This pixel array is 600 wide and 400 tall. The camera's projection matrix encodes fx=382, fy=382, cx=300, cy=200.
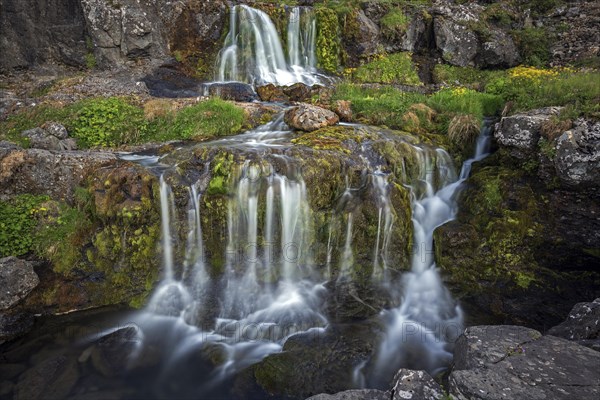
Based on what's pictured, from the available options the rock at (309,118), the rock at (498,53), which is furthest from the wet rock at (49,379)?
the rock at (498,53)

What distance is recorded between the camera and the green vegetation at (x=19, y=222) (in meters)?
6.92

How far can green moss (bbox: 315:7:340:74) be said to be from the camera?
14.9 meters

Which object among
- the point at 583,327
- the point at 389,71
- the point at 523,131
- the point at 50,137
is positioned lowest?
the point at 583,327

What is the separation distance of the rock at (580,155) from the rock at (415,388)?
17.1ft

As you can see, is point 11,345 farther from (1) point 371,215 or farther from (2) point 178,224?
(1) point 371,215

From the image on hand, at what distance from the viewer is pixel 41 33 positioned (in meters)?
13.4

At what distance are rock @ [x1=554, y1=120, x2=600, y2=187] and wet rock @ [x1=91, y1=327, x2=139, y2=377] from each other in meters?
8.23

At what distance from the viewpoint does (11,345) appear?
6.46 m

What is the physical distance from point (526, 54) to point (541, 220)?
34.6 ft

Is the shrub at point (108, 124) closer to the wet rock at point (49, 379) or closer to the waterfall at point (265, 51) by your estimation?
the waterfall at point (265, 51)

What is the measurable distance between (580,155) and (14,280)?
10.0 m

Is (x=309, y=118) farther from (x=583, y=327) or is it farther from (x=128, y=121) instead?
(x=583, y=327)

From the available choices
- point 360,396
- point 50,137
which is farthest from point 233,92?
point 360,396

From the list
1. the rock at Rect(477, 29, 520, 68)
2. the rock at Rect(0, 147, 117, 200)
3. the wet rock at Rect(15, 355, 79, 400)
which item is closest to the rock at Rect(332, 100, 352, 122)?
the rock at Rect(0, 147, 117, 200)
